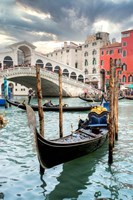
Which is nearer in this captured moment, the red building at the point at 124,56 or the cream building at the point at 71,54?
the red building at the point at 124,56

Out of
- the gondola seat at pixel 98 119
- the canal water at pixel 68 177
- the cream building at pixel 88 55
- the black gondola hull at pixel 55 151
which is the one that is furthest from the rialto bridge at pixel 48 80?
the black gondola hull at pixel 55 151

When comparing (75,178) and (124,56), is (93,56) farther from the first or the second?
(75,178)

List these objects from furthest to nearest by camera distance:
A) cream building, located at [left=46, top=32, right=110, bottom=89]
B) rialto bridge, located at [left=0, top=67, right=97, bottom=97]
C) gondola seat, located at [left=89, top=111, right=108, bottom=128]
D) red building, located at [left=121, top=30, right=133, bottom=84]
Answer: cream building, located at [left=46, top=32, right=110, bottom=89]
red building, located at [left=121, top=30, right=133, bottom=84]
rialto bridge, located at [left=0, top=67, right=97, bottom=97]
gondola seat, located at [left=89, top=111, right=108, bottom=128]

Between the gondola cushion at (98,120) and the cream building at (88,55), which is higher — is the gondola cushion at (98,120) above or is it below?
below

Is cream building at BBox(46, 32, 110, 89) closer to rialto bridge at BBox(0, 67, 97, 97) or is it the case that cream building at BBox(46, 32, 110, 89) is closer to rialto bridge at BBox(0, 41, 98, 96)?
rialto bridge at BBox(0, 41, 98, 96)

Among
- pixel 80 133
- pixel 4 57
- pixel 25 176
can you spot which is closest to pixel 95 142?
pixel 80 133

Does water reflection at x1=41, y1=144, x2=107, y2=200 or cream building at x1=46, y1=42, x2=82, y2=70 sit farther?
cream building at x1=46, y1=42, x2=82, y2=70

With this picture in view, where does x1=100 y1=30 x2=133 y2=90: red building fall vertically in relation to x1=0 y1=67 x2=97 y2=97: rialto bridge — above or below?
above

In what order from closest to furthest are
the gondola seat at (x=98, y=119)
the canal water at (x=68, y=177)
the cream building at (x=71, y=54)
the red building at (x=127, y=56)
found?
1. the canal water at (x=68, y=177)
2. the gondola seat at (x=98, y=119)
3. the red building at (x=127, y=56)
4. the cream building at (x=71, y=54)

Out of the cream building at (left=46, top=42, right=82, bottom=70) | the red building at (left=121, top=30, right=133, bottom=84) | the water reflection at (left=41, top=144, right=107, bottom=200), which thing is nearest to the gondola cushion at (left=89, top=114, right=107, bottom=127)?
the water reflection at (left=41, top=144, right=107, bottom=200)

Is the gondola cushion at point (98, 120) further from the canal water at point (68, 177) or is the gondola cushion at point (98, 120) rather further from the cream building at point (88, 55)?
the cream building at point (88, 55)

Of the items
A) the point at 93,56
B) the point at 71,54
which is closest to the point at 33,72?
the point at 93,56

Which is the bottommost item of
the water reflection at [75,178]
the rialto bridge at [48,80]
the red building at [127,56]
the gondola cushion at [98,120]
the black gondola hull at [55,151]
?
the water reflection at [75,178]

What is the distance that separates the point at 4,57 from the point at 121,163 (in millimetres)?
22918
